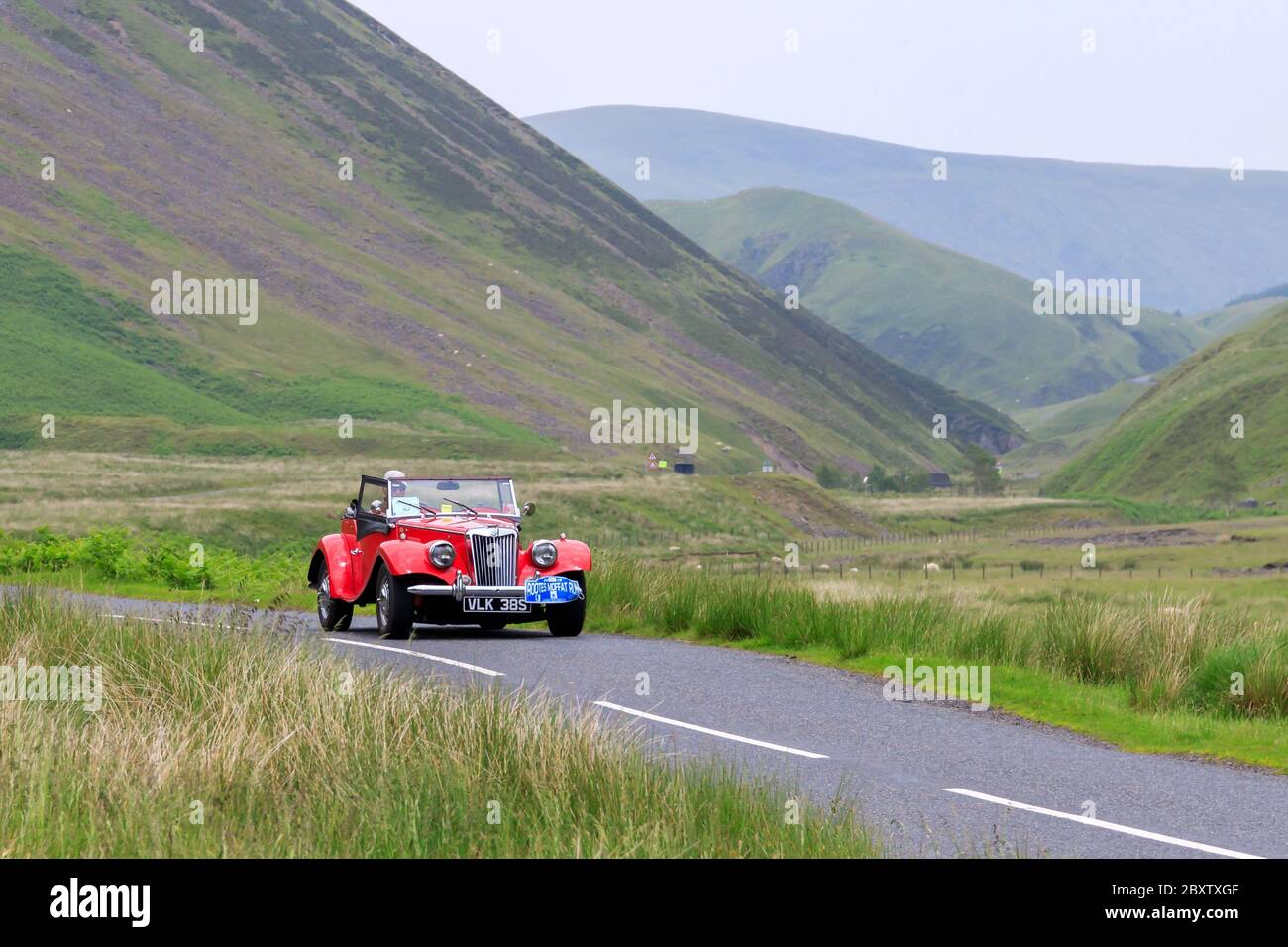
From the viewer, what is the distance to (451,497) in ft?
66.9

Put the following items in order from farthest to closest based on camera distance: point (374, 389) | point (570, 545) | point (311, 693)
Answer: point (374, 389), point (570, 545), point (311, 693)

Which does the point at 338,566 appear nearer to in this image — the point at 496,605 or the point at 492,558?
the point at 492,558

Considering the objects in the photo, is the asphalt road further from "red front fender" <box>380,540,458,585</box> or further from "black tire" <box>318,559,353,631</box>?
"black tire" <box>318,559,353,631</box>

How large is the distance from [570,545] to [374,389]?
114344 mm

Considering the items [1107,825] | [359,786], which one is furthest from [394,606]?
[1107,825]

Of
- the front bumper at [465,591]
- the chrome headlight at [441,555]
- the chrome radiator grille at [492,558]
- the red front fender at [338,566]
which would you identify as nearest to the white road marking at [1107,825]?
the front bumper at [465,591]

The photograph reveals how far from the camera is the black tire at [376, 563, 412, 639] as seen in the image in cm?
1877

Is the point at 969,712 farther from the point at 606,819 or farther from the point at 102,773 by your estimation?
the point at 102,773

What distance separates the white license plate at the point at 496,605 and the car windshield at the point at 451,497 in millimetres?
1497

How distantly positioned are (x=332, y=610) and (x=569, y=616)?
338cm

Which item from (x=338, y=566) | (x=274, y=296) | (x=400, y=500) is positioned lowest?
(x=338, y=566)

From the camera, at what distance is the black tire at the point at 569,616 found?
64.1 feet

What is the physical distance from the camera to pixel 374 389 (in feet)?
432

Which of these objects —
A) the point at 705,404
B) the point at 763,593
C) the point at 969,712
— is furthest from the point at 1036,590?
the point at 705,404
